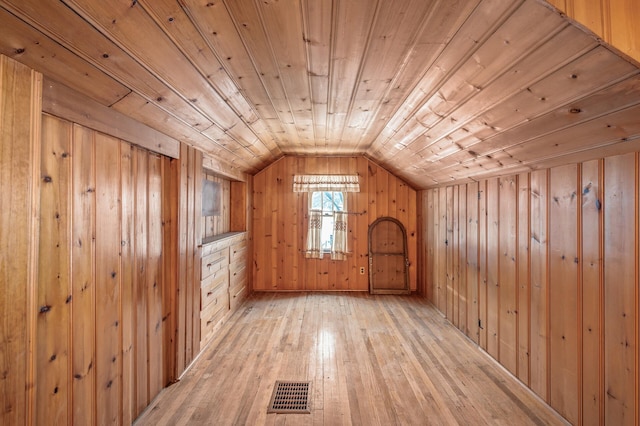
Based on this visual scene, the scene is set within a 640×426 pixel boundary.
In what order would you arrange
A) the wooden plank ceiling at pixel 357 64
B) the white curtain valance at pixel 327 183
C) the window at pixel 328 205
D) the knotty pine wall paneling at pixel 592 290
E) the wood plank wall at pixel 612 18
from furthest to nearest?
the window at pixel 328 205 → the white curtain valance at pixel 327 183 → the knotty pine wall paneling at pixel 592 290 → the wooden plank ceiling at pixel 357 64 → the wood plank wall at pixel 612 18

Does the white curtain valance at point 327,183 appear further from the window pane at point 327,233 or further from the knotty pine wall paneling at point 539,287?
the knotty pine wall paneling at point 539,287

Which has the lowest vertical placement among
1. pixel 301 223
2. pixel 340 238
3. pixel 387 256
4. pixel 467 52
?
pixel 387 256

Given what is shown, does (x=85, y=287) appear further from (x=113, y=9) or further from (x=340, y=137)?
(x=340, y=137)

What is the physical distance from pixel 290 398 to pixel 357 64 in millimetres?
2225

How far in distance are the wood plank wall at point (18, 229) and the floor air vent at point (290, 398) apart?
1348 millimetres

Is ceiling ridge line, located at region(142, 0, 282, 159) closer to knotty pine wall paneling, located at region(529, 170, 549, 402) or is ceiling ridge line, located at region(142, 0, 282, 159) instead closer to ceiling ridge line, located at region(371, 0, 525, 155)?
ceiling ridge line, located at region(371, 0, 525, 155)

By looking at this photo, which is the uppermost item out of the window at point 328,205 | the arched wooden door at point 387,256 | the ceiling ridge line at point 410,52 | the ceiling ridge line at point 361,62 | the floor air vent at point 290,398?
the ceiling ridge line at point 361,62

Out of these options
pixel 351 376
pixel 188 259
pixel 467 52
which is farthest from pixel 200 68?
pixel 351 376

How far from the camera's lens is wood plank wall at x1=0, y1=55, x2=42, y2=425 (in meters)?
1.00

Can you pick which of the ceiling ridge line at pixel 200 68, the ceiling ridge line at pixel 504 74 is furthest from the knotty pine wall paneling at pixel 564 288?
the ceiling ridge line at pixel 200 68

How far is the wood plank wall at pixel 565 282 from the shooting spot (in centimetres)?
151

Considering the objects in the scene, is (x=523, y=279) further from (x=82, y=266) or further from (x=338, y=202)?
(x=338, y=202)

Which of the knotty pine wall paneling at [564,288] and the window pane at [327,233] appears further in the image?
the window pane at [327,233]

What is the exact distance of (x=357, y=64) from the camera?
5.74ft
